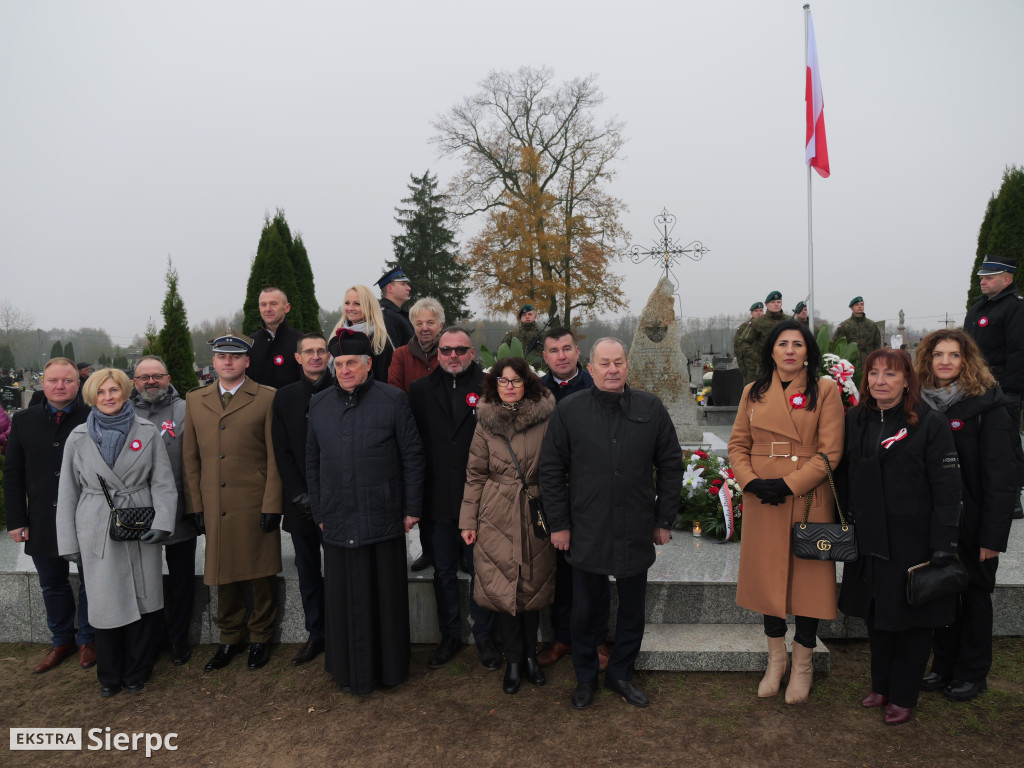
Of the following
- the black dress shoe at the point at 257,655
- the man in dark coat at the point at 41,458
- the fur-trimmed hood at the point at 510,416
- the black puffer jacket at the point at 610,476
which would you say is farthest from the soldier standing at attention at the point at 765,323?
the man in dark coat at the point at 41,458

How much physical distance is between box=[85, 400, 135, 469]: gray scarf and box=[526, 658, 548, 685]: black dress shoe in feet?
8.72

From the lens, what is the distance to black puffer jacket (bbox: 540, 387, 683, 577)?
3.22 m

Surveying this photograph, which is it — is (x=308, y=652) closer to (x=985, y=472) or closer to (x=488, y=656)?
(x=488, y=656)

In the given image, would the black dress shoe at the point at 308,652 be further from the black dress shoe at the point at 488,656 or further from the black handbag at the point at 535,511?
the black handbag at the point at 535,511

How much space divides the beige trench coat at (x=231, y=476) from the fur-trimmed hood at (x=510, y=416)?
1.39 m

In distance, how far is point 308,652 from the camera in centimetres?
404

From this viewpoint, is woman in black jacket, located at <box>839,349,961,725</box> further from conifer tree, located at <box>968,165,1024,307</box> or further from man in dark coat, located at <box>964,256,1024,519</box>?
conifer tree, located at <box>968,165,1024,307</box>

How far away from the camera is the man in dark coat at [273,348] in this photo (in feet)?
15.5

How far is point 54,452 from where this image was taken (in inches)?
154

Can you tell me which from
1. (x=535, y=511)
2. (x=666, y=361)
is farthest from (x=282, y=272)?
(x=535, y=511)

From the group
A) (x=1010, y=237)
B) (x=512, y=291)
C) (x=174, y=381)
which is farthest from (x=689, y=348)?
(x=174, y=381)

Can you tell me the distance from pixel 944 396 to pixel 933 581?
3.11 feet

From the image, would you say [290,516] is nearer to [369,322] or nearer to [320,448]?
[320,448]

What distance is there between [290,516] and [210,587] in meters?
1.07
